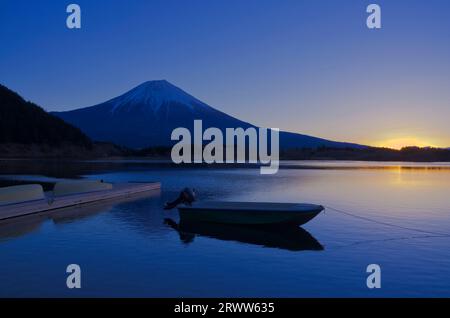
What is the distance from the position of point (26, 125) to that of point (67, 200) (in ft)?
330

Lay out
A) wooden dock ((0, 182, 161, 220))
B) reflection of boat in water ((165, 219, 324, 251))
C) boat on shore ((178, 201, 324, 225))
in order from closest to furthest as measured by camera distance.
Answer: reflection of boat in water ((165, 219, 324, 251))
boat on shore ((178, 201, 324, 225))
wooden dock ((0, 182, 161, 220))

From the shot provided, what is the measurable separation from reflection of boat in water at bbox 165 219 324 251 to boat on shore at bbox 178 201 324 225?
24 cm

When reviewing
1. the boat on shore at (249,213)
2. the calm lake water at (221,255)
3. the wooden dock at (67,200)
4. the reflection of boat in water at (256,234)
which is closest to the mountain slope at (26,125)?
the wooden dock at (67,200)

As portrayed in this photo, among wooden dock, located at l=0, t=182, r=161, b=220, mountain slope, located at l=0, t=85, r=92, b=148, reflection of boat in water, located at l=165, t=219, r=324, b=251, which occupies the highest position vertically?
mountain slope, located at l=0, t=85, r=92, b=148

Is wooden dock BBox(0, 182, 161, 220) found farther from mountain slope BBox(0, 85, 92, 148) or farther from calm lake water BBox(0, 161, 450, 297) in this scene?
mountain slope BBox(0, 85, 92, 148)

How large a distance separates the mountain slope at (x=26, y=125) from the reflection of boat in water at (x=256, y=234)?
345ft

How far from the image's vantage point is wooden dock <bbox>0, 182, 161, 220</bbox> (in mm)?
19564

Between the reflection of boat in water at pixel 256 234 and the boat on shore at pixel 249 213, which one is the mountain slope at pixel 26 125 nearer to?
the boat on shore at pixel 249 213

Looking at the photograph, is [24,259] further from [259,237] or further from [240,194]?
[240,194]

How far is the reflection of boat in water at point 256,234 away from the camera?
15.3 meters

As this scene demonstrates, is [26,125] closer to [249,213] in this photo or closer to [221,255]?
[249,213]

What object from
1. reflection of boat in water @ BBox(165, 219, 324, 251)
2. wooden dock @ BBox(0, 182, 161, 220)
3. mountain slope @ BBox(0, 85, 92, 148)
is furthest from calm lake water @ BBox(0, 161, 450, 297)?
mountain slope @ BBox(0, 85, 92, 148)

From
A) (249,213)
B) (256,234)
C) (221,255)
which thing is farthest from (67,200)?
(221,255)

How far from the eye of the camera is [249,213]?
18312 mm
